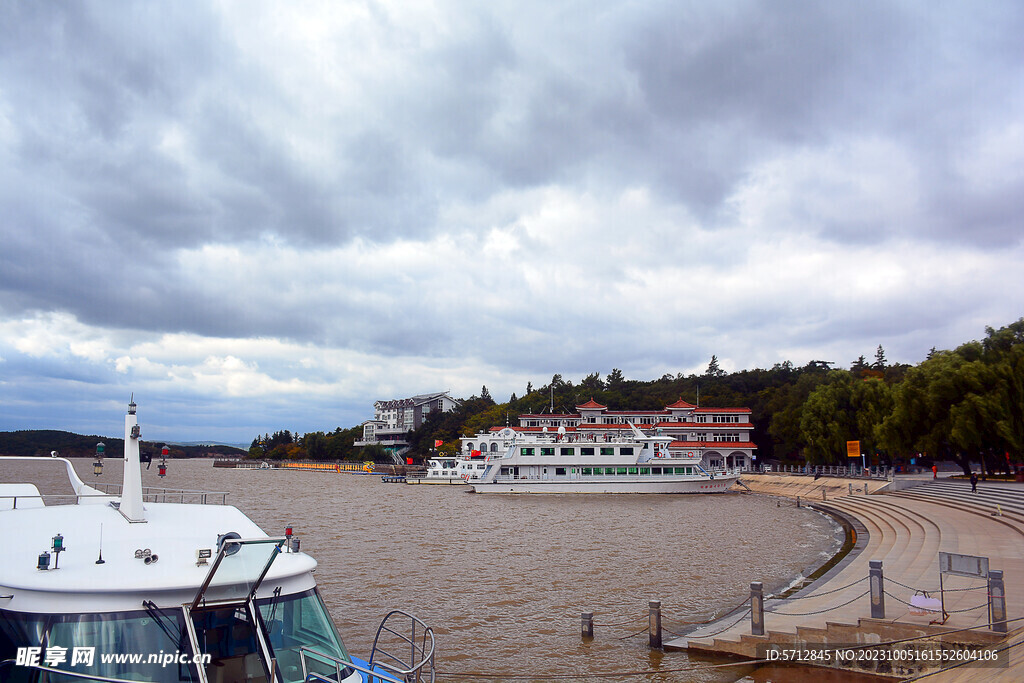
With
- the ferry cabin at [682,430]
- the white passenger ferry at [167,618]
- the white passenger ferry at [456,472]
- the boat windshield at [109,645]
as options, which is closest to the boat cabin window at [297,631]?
the white passenger ferry at [167,618]

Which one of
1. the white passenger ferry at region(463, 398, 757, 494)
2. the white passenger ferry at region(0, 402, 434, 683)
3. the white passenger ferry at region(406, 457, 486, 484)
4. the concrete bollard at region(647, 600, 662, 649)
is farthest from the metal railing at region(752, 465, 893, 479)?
the white passenger ferry at region(0, 402, 434, 683)

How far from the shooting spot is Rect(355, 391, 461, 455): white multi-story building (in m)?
127

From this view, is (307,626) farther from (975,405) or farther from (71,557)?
(975,405)

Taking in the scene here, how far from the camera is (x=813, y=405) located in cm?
5856

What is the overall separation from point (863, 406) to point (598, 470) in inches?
905

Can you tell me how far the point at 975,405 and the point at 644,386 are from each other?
78.3 metres

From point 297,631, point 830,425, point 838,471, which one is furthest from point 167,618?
point 830,425

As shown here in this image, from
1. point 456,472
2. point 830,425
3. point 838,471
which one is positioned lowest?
point 456,472

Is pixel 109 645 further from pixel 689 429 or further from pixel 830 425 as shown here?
pixel 689 429

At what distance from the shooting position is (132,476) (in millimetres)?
7621

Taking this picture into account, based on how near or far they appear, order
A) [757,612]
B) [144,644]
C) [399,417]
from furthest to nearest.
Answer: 1. [399,417]
2. [757,612]
3. [144,644]

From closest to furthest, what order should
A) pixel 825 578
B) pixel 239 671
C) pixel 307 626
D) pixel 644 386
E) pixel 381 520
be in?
1. pixel 239 671
2. pixel 307 626
3. pixel 825 578
4. pixel 381 520
5. pixel 644 386

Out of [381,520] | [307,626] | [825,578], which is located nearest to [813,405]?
[381,520]

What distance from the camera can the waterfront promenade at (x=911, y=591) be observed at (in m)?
9.38
